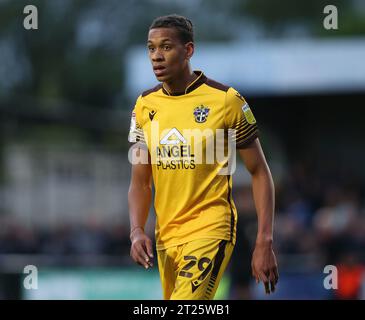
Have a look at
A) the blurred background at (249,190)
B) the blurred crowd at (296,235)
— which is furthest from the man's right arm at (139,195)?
the blurred crowd at (296,235)

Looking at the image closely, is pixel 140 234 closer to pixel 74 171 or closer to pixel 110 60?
pixel 74 171

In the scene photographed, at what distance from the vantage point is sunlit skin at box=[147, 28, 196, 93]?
24.1 feet

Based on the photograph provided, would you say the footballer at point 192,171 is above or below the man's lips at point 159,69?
below

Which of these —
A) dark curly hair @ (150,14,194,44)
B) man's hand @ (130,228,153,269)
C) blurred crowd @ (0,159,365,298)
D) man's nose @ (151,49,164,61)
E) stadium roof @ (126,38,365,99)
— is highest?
stadium roof @ (126,38,365,99)

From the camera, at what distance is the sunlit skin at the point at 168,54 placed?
24.1 ft

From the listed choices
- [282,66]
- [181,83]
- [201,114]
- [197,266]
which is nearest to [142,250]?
[197,266]

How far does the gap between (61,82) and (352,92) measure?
36734 millimetres

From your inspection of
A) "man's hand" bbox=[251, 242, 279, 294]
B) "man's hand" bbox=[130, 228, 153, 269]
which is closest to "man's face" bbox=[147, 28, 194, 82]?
"man's hand" bbox=[130, 228, 153, 269]

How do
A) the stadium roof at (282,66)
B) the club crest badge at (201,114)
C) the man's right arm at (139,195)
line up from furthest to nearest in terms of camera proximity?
the stadium roof at (282,66) < the man's right arm at (139,195) < the club crest badge at (201,114)

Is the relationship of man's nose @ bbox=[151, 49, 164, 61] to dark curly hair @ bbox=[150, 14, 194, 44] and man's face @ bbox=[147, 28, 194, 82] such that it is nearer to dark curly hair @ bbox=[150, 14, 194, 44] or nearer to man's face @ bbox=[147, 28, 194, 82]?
man's face @ bbox=[147, 28, 194, 82]

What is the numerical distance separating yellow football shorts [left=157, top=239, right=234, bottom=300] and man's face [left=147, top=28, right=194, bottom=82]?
A: 1.18 m

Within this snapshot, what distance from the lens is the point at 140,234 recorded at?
7.55 meters

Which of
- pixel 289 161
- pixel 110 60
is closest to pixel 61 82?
pixel 110 60

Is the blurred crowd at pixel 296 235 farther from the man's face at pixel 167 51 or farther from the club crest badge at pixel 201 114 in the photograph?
the man's face at pixel 167 51
